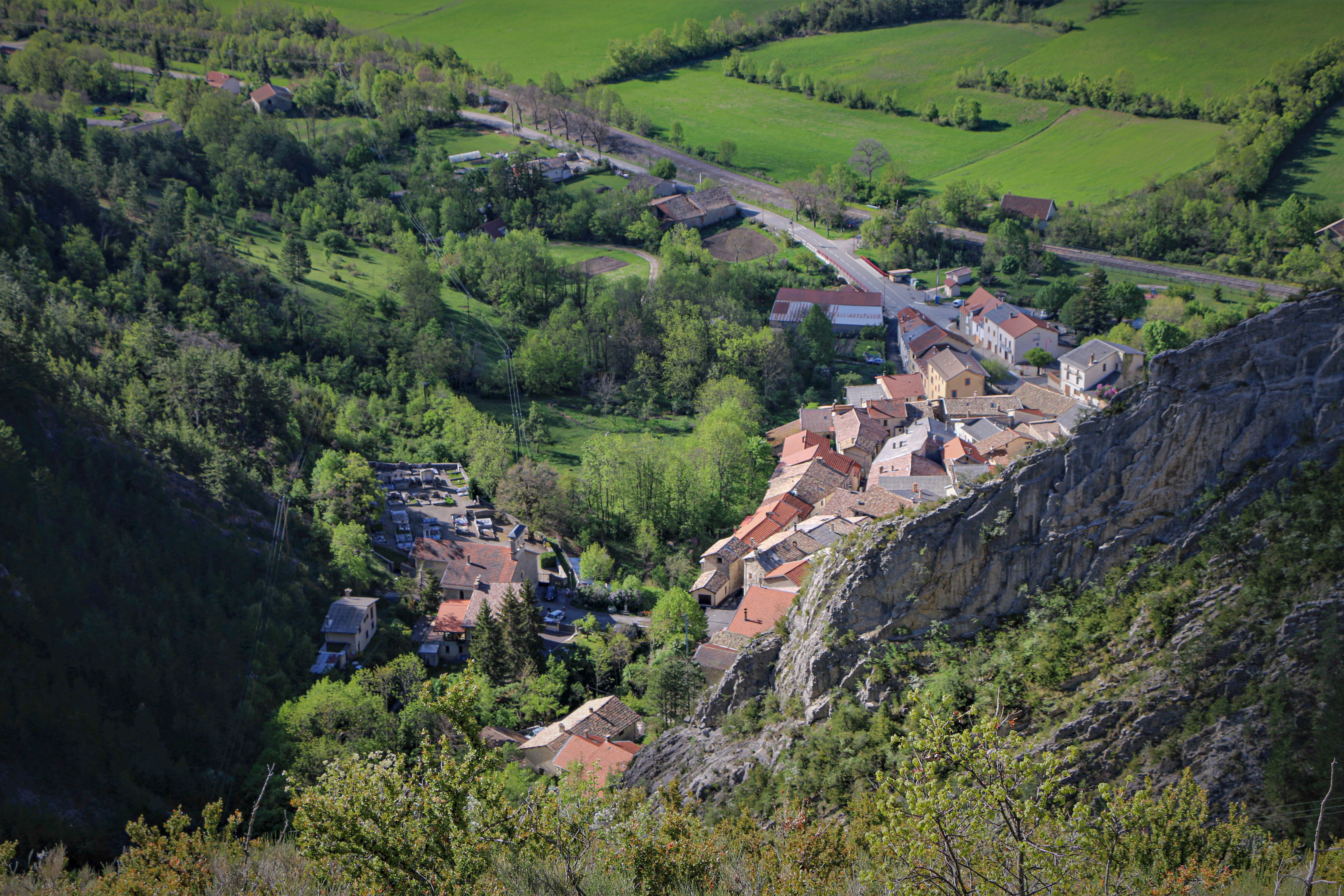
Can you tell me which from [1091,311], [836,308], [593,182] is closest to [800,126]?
[593,182]

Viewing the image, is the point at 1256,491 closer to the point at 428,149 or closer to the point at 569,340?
the point at 569,340

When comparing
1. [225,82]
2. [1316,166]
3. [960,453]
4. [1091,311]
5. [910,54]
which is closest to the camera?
[960,453]

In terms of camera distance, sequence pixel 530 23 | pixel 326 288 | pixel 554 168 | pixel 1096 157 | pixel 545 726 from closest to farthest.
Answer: pixel 545 726 → pixel 326 288 → pixel 1096 157 → pixel 554 168 → pixel 530 23

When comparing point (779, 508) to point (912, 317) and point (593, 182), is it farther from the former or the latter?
point (593, 182)

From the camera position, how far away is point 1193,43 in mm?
96875

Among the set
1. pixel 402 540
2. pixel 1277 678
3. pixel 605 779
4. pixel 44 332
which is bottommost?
pixel 402 540

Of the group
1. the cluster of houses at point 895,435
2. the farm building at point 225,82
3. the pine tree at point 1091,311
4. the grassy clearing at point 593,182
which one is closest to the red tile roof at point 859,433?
the cluster of houses at point 895,435

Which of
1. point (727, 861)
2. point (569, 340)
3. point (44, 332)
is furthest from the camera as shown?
point (569, 340)

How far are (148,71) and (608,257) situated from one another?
58.8m

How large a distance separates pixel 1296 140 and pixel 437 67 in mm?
89257

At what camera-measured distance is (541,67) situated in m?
115

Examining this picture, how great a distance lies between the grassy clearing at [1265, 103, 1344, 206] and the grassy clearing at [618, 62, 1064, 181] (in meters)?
23.7

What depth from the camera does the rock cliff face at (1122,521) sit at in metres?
15.0

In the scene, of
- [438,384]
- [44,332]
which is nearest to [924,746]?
[44,332]
